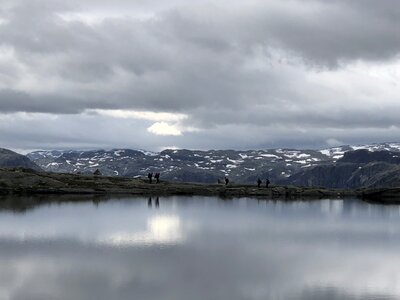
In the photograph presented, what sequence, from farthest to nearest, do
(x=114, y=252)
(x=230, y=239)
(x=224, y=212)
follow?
1. (x=224, y=212)
2. (x=230, y=239)
3. (x=114, y=252)

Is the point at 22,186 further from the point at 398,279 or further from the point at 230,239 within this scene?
the point at 398,279

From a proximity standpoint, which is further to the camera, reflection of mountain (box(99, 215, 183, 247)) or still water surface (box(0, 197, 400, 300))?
reflection of mountain (box(99, 215, 183, 247))

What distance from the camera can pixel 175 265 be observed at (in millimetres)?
68250

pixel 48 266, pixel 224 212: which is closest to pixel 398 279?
pixel 48 266

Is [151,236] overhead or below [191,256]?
overhead

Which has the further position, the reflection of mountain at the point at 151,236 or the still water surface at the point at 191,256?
the reflection of mountain at the point at 151,236

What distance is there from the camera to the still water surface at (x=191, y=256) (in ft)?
183

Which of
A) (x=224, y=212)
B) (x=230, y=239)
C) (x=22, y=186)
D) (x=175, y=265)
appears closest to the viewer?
(x=175, y=265)

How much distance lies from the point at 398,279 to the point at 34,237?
56611 millimetres

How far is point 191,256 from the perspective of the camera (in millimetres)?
75562

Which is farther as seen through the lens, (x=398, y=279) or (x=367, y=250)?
(x=367, y=250)

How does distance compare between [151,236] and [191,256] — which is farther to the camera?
[151,236]

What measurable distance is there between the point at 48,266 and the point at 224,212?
88357 mm

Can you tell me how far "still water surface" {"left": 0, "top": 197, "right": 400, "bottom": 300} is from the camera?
2201 inches
